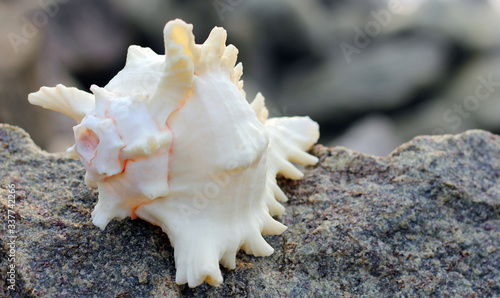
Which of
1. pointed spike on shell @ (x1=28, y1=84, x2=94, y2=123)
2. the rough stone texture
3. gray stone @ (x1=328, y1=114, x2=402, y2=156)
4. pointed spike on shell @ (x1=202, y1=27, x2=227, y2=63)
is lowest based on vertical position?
gray stone @ (x1=328, y1=114, x2=402, y2=156)

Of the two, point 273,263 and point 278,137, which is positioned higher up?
point 278,137

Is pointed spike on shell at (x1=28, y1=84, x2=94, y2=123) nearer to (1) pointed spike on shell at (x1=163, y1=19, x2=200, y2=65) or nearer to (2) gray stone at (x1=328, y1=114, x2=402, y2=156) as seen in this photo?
(1) pointed spike on shell at (x1=163, y1=19, x2=200, y2=65)

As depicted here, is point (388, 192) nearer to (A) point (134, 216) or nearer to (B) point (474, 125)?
(A) point (134, 216)

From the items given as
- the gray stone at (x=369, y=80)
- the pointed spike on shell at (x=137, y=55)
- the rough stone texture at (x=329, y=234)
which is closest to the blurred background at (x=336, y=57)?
the gray stone at (x=369, y=80)

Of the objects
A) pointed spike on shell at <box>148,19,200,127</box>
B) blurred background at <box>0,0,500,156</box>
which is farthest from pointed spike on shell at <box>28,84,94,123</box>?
blurred background at <box>0,0,500,156</box>

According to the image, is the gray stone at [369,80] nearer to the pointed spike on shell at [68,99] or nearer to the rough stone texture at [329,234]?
the rough stone texture at [329,234]

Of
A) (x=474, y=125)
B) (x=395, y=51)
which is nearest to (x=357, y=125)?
(x=395, y=51)

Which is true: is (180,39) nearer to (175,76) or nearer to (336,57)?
(175,76)
